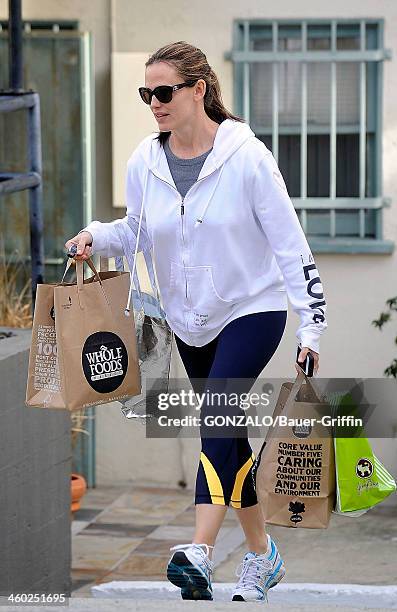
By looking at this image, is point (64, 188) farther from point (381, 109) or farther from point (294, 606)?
point (294, 606)

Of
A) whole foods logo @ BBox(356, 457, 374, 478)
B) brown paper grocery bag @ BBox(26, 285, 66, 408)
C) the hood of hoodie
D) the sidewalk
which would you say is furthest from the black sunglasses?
the sidewalk

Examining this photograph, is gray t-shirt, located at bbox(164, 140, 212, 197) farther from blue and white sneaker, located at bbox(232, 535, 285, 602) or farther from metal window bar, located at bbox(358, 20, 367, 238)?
metal window bar, located at bbox(358, 20, 367, 238)

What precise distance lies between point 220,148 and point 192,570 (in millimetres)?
1283

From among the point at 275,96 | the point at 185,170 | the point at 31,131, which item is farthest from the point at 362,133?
the point at 185,170

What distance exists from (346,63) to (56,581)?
3793mm

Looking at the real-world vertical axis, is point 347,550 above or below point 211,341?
below

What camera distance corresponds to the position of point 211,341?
4.23 metres

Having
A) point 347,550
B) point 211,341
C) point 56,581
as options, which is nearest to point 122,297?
point 211,341

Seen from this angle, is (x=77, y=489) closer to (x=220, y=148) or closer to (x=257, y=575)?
(x=257, y=575)

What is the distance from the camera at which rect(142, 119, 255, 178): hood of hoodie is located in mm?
4094

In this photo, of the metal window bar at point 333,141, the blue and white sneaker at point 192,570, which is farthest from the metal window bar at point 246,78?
the blue and white sneaker at point 192,570

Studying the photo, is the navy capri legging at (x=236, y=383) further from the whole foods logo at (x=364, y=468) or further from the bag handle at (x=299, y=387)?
the whole foods logo at (x=364, y=468)

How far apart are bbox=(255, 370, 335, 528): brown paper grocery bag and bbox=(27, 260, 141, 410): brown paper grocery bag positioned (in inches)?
20.4

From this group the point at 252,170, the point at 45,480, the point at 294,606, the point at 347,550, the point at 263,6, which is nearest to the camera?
the point at 294,606
